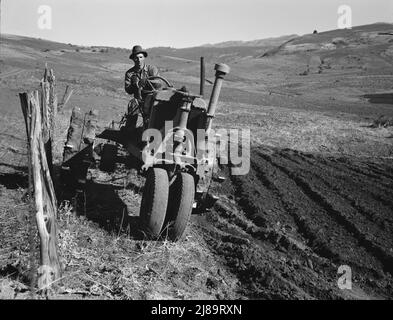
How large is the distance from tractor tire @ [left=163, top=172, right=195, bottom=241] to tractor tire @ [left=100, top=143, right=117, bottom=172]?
80.8 inches

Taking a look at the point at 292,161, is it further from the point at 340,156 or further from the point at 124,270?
the point at 124,270

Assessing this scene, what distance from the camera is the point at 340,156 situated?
12945 mm

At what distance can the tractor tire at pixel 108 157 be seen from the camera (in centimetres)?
758

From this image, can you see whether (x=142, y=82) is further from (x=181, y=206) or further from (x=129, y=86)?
(x=181, y=206)

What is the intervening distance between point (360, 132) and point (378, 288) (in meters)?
12.2

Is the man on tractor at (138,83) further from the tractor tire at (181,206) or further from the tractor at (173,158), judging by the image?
the tractor tire at (181,206)

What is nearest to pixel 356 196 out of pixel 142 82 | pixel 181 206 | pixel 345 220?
pixel 345 220

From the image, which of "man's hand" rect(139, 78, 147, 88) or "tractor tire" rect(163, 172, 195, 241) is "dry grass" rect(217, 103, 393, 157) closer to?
"man's hand" rect(139, 78, 147, 88)

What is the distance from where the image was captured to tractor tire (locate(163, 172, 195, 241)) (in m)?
5.67

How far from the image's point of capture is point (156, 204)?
18.2 feet

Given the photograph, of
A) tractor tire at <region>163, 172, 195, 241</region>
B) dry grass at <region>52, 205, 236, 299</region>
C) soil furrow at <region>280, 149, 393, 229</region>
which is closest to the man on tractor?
tractor tire at <region>163, 172, 195, 241</region>

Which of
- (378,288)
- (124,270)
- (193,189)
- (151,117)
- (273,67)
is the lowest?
(378,288)

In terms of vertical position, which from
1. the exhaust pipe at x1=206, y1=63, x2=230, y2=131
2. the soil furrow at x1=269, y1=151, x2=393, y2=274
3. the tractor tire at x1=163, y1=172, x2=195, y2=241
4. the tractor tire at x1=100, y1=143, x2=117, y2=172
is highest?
the exhaust pipe at x1=206, y1=63, x2=230, y2=131

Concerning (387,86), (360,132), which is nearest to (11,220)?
(360,132)
